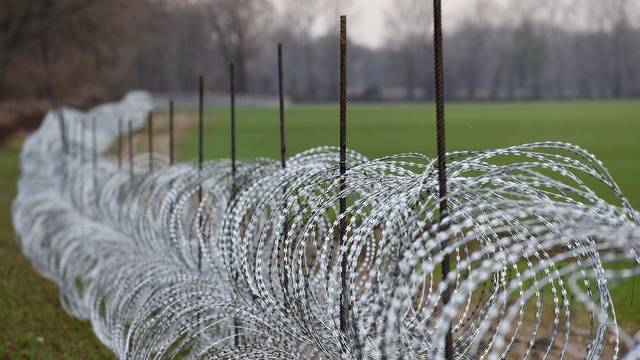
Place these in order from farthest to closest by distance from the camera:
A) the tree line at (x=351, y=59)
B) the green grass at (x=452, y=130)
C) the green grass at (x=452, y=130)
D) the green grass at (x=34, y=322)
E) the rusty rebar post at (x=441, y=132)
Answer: the tree line at (x=351, y=59) < the green grass at (x=452, y=130) < the green grass at (x=452, y=130) < the green grass at (x=34, y=322) < the rusty rebar post at (x=441, y=132)

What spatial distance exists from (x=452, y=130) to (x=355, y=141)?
9.98m

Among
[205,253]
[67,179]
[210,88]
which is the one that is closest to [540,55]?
[210,88]

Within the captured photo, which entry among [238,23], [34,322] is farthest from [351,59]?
[34,322]

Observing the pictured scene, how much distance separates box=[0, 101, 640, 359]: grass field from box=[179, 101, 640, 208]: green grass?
0.06 metres

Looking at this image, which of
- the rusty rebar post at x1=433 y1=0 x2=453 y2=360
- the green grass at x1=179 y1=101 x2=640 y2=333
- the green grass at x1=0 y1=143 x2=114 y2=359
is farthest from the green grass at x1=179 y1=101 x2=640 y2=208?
the rusty rebar post at x1=433 y1=0 x2=453 y2=360

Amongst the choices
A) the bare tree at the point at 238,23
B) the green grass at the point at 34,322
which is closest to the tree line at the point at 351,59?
the bare tree at the point at 238,23

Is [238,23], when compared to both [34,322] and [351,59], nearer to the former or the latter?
[351,59]

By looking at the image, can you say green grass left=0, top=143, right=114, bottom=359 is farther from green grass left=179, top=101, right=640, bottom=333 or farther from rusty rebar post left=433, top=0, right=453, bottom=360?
green grass left=179, top=101, right=640, bottom=333

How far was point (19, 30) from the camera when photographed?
39719mm

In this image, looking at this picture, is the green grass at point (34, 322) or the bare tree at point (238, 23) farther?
the bare tree at point (238, 23)

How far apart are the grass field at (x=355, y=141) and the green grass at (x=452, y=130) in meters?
0.06

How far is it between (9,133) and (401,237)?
131 ft

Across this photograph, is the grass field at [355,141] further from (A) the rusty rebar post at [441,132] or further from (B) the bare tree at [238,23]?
(B) the bare tree at [238,23]

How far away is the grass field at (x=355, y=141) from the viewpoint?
31.3ft
